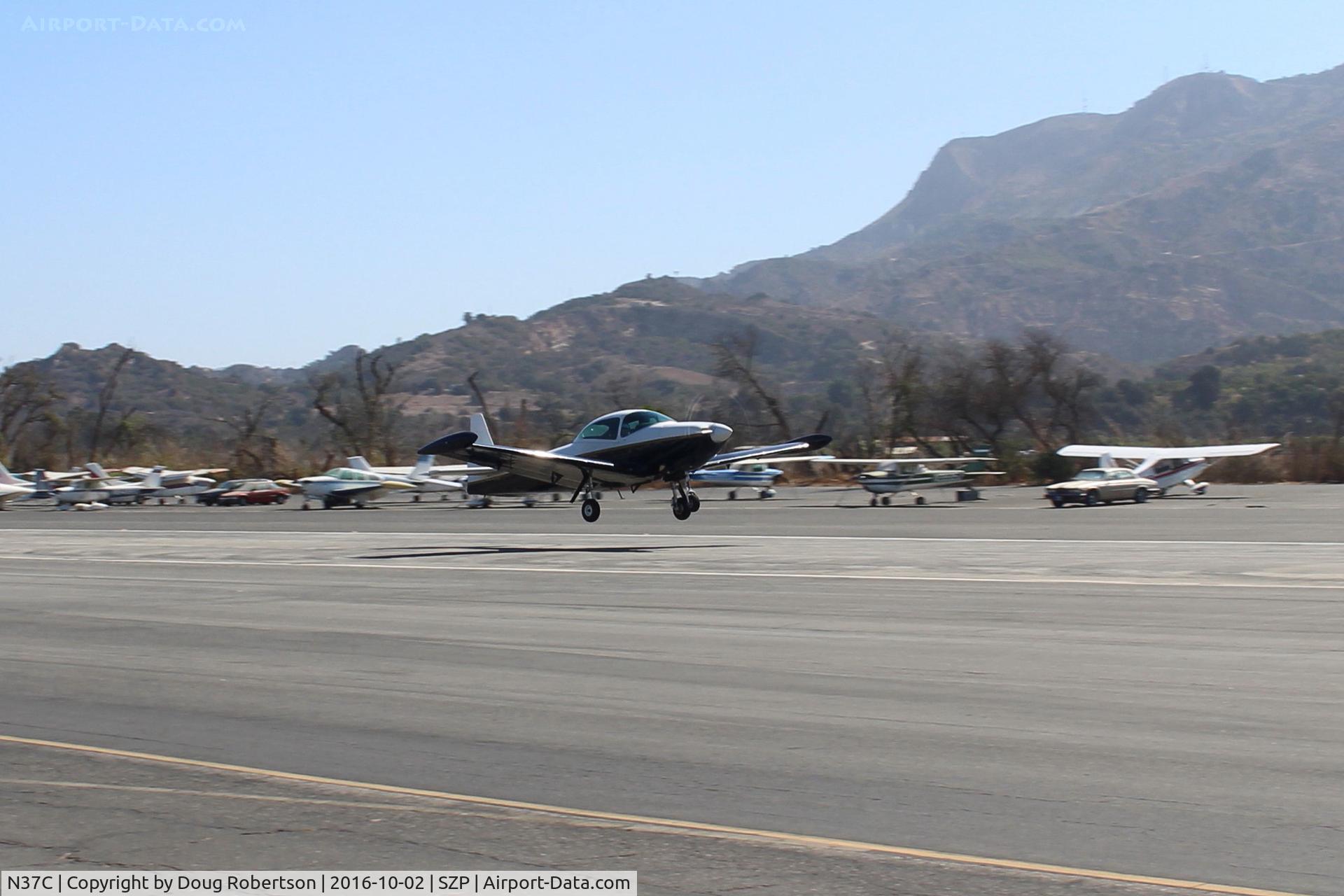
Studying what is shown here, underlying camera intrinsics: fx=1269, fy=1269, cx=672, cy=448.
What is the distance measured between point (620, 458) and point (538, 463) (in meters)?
2.03

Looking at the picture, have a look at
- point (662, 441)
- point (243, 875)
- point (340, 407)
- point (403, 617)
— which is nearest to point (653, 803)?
point (243, 875)

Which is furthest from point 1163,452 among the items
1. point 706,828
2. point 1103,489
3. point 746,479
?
point 706,828

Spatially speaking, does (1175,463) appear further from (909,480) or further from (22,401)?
(22,401)

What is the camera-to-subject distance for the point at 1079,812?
22.5 ft

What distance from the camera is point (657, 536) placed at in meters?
33.2

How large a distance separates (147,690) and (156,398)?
201m

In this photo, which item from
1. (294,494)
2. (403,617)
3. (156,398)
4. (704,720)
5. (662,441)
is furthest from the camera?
(156,398)

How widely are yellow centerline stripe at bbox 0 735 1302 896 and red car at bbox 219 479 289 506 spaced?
57105mm

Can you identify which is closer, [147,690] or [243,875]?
[243,875]

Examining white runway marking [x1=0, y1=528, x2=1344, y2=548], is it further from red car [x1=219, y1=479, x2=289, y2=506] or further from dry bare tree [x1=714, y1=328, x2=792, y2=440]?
dry bare tree [x1=714, y1=328, x2=792, y2=440]

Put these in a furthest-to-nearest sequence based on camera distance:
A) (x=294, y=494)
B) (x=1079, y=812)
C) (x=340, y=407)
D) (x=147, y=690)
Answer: (x=340, y=407) → (x=294, y=494) → (x=147, y=690) → (x=1079, y=812)

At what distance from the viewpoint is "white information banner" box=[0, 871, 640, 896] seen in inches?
233

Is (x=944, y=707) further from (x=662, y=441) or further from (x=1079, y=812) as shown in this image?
(x=662, y=441)

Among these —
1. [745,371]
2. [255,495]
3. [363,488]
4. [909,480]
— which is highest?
[745,371]
